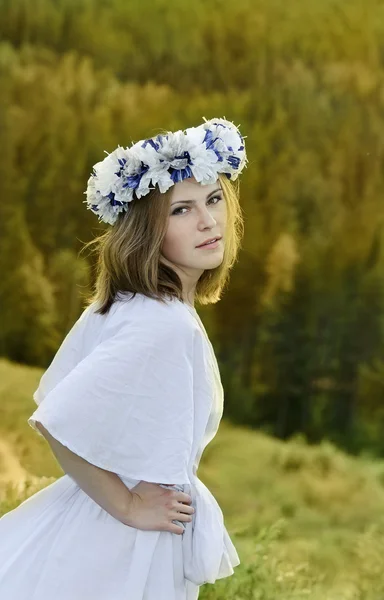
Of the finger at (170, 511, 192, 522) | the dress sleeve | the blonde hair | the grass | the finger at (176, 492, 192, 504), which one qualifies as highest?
the blonde hair

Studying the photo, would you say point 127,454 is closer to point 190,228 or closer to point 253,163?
point 190,228

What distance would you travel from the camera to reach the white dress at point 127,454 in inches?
48.1

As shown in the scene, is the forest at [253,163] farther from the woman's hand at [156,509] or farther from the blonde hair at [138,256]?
the woman's hand at [156,509]

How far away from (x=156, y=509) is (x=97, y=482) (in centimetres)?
10

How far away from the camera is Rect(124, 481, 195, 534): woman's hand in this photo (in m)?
1.29

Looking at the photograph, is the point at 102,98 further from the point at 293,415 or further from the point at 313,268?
the point at 293,415

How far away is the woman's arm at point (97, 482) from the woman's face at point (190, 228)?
350 mm

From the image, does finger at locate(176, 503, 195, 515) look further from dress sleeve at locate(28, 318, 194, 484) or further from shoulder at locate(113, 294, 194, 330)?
shoulder at locate(113, 294, 194, 330)

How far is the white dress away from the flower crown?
0.17 m

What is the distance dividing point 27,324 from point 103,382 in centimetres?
216

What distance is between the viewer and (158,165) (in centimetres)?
133

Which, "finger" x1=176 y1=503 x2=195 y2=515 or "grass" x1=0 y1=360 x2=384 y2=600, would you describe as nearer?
"finger" x1=176 y1=503 x2=195 y2=515

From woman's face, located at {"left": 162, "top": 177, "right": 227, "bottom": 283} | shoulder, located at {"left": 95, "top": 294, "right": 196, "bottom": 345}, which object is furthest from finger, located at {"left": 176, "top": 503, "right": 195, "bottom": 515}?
woman's face, located at {"left": 162, "top": 177, "right": 227, "bottom": 283}

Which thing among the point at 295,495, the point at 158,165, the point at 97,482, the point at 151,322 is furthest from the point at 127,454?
the point at 295,495
